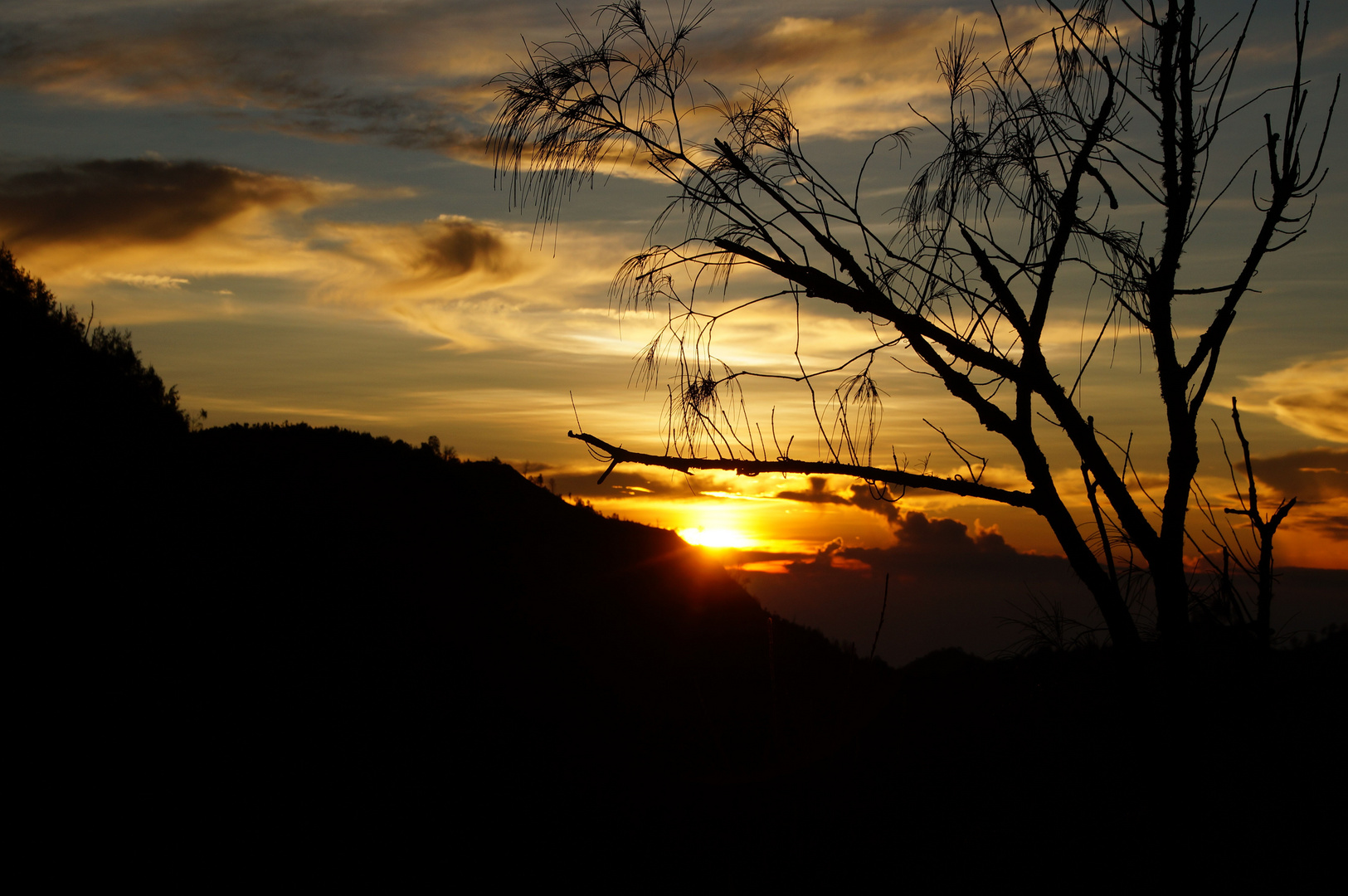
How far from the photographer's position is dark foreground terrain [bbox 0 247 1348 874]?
802cm

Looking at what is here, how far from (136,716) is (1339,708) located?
1423cm

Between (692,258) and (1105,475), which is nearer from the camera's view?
(1105,475)

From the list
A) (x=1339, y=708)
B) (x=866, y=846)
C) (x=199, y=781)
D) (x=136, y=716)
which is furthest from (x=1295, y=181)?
(x=136, y=716)

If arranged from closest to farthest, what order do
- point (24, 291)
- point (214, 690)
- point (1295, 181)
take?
point (1295, 181), point (214, 690), point (24, 291)

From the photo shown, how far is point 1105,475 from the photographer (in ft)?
17.1

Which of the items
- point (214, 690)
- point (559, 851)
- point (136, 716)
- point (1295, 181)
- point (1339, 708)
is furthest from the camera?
point (214, 690)

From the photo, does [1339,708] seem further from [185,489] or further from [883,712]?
[185,489]

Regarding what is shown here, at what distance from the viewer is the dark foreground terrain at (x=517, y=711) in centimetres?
802

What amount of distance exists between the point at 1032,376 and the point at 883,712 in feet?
24.7

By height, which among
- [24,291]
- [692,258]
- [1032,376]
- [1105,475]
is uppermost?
[24,291]

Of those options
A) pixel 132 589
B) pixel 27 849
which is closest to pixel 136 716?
pixel 27 849

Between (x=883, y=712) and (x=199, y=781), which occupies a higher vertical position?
(x=883, y=712)

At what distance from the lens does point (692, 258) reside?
5.60 m

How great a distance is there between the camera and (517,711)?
42.4 feet
